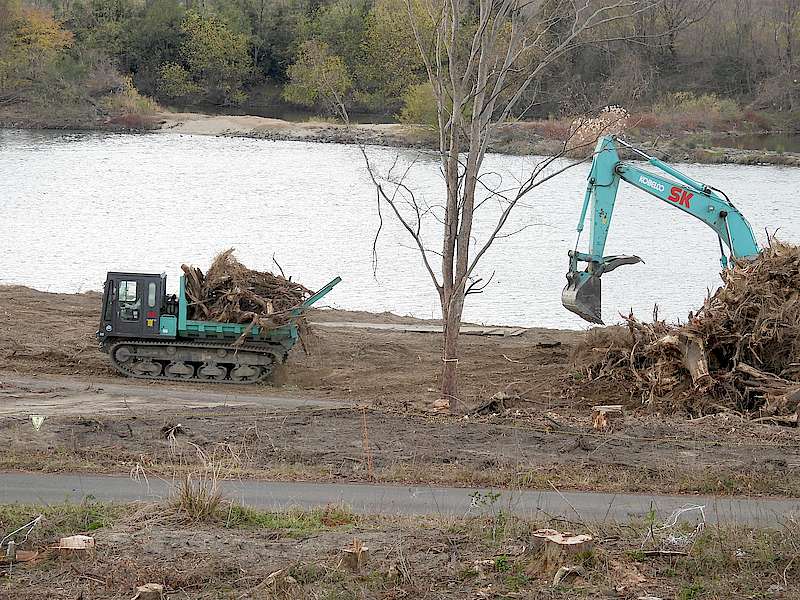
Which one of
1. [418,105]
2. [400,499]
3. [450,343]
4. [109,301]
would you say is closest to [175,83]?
[418,105]

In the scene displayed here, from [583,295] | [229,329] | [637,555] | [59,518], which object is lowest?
[59,518]

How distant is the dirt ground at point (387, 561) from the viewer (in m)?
8.49

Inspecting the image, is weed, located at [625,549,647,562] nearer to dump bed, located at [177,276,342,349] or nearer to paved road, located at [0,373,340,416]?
paved road, located at [0,373,340,416]

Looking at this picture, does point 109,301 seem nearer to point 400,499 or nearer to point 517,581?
point 400,499

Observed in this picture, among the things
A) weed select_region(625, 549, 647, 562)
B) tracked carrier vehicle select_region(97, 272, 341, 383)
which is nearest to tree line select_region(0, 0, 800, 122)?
tracked carrier vehicle select_region(97, 272, 341, 383)

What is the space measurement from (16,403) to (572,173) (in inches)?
2089

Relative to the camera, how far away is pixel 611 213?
23.1 metres

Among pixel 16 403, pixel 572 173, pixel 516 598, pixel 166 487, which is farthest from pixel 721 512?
pixel 572 173

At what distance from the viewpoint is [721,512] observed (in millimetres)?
11867

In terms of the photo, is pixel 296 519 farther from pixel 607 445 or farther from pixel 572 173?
pixel 572 173

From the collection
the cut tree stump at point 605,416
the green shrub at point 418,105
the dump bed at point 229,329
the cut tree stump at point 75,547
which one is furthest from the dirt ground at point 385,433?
the green shrub at point 418,105

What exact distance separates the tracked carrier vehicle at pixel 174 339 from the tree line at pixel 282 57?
49862 mm

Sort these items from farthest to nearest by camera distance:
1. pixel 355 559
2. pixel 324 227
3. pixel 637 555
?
1. pixel 324 227
2. pixel 637 555
3. pixel 355 559

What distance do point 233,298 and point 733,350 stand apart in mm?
9682
